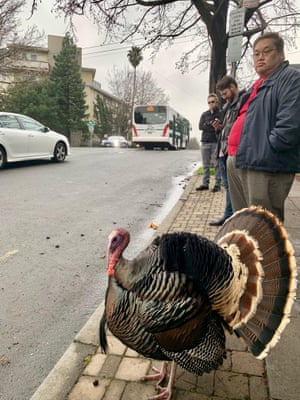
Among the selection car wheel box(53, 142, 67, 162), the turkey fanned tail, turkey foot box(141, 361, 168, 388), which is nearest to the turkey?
the turkey fanned tail

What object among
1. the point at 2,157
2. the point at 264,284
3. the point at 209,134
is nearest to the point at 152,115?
the point at 2,157

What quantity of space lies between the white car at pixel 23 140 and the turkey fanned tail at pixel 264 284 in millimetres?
10178

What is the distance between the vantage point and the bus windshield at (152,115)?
24438 millimetres

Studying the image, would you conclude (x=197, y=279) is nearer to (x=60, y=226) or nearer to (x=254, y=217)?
(x=254, y=217)

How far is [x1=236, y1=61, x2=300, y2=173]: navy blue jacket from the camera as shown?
8.59 ft

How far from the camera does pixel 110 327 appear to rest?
6.25 ft

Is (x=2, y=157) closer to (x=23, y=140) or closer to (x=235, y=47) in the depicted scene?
(x=23, y=140)

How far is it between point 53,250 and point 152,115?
21229mm

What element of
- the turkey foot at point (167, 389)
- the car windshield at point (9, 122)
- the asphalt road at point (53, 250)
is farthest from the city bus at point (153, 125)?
the turkey foot at point (167, 389)

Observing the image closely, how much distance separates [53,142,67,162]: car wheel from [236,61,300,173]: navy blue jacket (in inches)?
444

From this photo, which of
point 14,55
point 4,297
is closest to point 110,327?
point 4,297

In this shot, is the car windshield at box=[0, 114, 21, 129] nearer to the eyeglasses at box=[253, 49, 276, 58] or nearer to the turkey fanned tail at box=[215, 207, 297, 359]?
the eyeglasses at box=[253, 49, 276, 58]

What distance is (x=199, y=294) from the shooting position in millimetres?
1800

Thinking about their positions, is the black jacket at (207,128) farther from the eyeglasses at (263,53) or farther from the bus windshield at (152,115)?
the bus windshield at (152,115)
